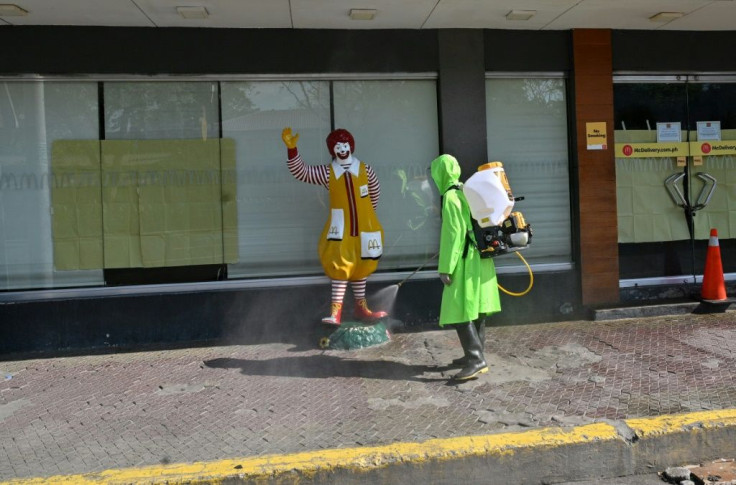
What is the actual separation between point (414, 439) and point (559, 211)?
14.0ft

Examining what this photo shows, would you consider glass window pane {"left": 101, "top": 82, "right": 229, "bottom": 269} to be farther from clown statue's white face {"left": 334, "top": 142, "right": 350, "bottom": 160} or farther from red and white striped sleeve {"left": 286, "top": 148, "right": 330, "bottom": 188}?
clown statue's white face {"left": 334, "top": 142, "right": 350, "bottom": 160}

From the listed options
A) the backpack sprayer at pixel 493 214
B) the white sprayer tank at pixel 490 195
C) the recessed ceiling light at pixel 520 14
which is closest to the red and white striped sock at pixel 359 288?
the backpack sprayer at pixel 493 214

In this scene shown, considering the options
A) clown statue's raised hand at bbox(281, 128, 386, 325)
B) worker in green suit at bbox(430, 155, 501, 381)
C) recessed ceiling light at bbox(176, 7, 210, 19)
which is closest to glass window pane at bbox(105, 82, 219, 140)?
recessed ceiling light at bbox(176, 7, 210, 19)

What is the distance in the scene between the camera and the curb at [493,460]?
3.57 m

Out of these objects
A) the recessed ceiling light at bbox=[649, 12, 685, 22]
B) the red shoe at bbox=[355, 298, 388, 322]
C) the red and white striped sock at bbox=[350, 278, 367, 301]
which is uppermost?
the recessed ceiling light at bbox=[649, 12, 685, 22]

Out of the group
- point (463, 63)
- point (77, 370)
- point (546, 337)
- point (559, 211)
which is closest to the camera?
point (77, 370)

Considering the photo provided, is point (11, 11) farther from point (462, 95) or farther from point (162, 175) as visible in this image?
point (462, 95)

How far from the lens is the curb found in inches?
141

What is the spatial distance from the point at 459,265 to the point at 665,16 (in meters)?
4.04

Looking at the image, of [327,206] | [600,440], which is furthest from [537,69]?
[600,440]

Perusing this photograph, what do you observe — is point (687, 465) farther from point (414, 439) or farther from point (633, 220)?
point (633, 220)

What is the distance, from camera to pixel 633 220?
745cm

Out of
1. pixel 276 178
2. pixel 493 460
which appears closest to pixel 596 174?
pixel 276 178

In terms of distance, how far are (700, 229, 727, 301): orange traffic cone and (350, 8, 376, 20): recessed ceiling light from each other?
4.75m
